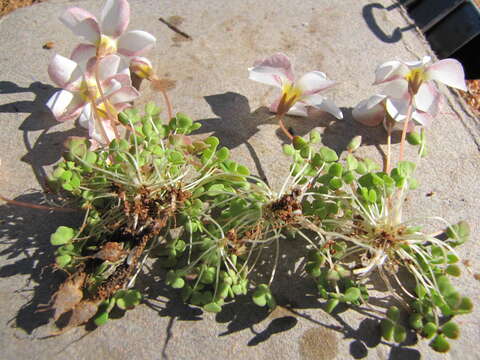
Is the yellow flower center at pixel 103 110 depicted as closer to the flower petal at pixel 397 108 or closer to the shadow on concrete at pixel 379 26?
the flower petal at pixel 397 108

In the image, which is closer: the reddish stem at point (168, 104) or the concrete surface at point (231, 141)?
the concrete surface at point (231, 141)

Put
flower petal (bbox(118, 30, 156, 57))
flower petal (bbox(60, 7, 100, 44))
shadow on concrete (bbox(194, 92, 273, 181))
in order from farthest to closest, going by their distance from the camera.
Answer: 1. shadow on concrete (bbox(194, 92, 273, 181))
2. flower petal (bbox(118, 30, 156, 57))
3. flower petal (bbox(60, 7, 100, 44))

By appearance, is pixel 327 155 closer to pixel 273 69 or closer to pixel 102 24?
pixel 273 69

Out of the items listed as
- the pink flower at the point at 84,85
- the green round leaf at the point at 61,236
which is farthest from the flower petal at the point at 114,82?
the green round leaf at the point at 61,236

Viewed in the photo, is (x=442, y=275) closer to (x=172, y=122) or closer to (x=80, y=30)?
(x=172, y=122)

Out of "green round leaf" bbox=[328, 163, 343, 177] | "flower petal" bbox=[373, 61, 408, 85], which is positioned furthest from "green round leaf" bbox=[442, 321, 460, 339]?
"flower petal" bbox=[373, 61, 408, 85]

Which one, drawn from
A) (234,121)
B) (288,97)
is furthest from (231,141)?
(288,97)

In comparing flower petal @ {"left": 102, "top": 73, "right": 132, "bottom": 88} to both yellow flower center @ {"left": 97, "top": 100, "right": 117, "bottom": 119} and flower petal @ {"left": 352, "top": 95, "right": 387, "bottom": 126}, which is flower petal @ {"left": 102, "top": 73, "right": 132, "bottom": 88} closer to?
yellow flower center @ {"left": 97, "top": 100, "right": 117, "bottom": 119}
